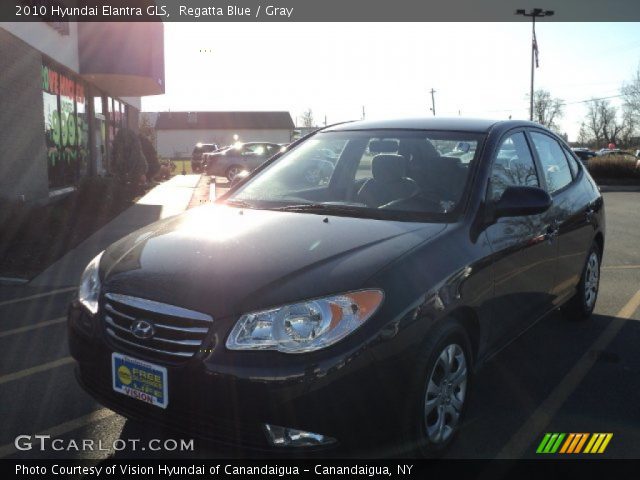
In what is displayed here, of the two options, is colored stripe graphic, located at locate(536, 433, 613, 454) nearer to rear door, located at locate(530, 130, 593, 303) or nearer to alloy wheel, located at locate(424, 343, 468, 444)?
alloy wheel, located at locate(424, 343, 468, 444)

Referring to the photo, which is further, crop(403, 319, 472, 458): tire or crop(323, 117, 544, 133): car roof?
crop(323, 117, 544, 133): car roof

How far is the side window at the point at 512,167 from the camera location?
379cm

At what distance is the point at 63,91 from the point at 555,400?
1424 cm

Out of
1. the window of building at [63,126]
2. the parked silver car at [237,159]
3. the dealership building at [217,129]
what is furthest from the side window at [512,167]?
the dealership building at [217,129]

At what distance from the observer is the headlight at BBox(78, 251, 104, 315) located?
2976mm

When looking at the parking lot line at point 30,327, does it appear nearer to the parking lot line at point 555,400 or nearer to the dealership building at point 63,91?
the parking lot line at point 555,400

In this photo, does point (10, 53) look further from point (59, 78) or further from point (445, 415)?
point (445, 415)

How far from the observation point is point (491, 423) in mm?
3471

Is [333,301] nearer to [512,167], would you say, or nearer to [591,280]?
[512,167]

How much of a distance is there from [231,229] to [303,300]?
0.92 metres

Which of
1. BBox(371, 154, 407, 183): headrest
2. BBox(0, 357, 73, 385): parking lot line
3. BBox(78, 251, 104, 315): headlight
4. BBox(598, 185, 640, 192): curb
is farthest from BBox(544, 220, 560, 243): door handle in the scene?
BBox(598, 185, 640, 192): curb

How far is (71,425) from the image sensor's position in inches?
133

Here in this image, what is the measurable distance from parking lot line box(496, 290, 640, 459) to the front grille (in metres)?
1.70

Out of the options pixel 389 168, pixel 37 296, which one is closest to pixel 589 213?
pixel 389 168
